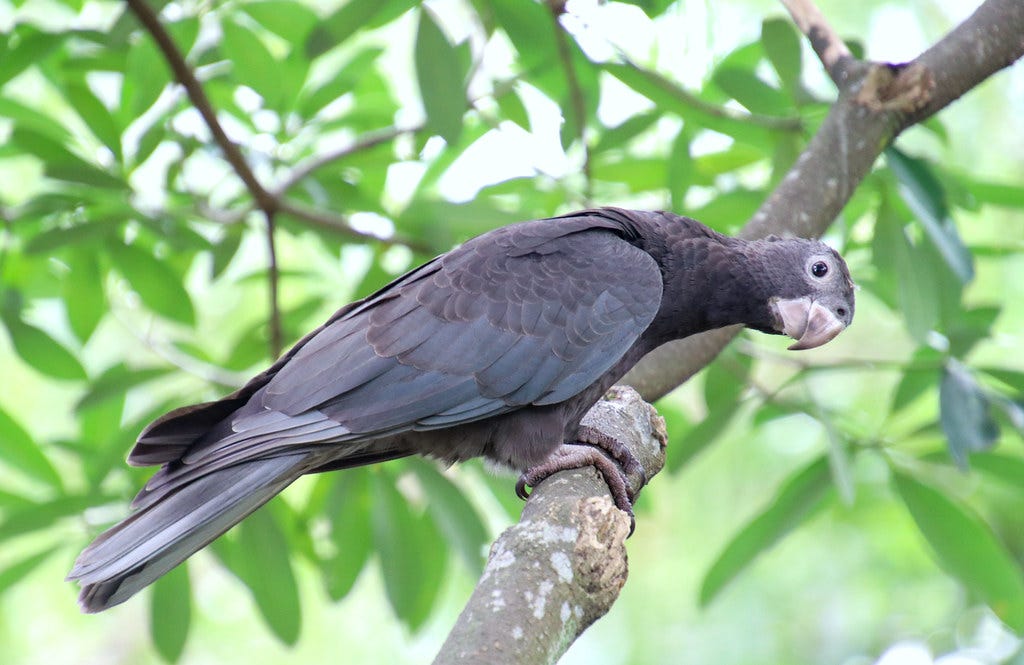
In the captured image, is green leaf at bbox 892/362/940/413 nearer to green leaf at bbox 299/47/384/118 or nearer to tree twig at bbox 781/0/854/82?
tree twig at bbox 781/0/854/82

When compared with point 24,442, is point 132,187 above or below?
above

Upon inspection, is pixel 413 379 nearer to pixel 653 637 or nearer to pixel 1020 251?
pixel 1020 251

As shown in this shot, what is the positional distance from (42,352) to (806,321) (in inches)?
112

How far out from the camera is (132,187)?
378 cm

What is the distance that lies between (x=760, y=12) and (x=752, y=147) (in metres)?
3.77

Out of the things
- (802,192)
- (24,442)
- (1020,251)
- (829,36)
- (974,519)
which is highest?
(829,36)

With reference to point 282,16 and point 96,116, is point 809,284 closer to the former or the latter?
point 282,16

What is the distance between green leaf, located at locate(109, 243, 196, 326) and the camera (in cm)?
389

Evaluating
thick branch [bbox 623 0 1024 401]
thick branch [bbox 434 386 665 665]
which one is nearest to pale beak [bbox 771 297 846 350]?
thick branch [bbox 623 0 1024 401]

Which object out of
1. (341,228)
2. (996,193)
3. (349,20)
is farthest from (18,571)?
(996,193)

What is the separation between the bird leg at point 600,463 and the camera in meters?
2.94

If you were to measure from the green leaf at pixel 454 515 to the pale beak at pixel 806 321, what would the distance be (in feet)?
4.52

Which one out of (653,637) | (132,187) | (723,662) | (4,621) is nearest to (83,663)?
(4,621)

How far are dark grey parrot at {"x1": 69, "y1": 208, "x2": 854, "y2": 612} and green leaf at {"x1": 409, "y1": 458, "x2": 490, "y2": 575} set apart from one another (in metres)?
0.57
